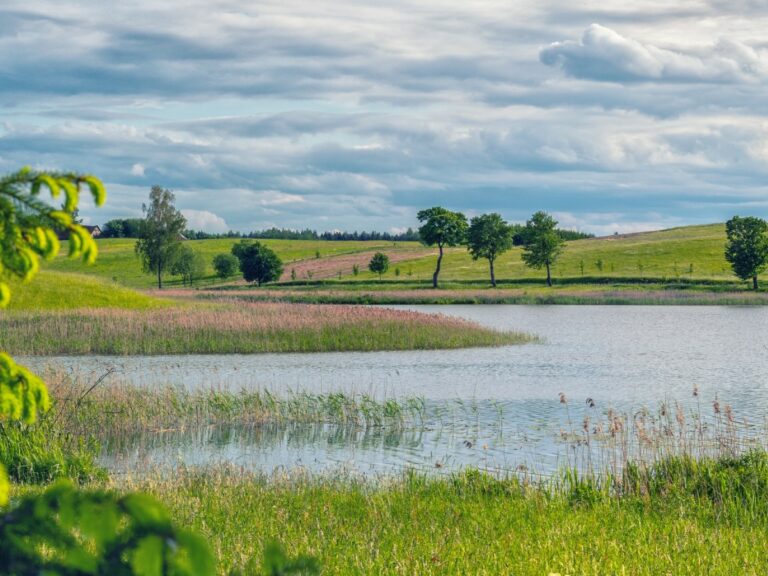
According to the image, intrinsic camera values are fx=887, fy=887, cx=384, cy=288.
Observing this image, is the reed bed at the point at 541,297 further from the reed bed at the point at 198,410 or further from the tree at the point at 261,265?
the reed bed at the point at 198,410

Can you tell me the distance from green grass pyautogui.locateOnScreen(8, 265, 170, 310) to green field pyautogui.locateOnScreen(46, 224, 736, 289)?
1910 inches

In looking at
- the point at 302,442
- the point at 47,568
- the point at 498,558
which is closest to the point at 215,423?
the point at 302,442

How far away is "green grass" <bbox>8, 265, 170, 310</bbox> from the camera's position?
4659cm

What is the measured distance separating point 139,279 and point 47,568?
14026 centimetres

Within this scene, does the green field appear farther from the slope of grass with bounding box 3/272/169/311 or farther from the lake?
the lake

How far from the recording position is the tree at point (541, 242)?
101 meters

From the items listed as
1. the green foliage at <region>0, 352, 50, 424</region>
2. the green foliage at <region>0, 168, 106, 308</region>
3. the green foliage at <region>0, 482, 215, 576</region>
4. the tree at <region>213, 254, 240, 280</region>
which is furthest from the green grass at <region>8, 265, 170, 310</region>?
the tree at <region>213, 254, 240, 280</region>

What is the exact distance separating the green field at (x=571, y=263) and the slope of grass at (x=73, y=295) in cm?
4844

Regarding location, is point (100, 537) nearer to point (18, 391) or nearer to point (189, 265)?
point (18, 391)

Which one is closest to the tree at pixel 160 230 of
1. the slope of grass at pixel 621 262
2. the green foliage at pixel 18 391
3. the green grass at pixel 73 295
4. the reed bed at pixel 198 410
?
the slope of grass at pixel 621 262

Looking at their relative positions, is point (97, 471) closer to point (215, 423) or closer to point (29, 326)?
point (215, 423)

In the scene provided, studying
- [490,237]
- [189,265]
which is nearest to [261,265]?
[189,265]

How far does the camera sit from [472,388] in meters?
26.8

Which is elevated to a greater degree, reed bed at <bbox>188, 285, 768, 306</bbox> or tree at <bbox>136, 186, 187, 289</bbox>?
tree at <bbox>136, 186, 187, 289</bbox>
